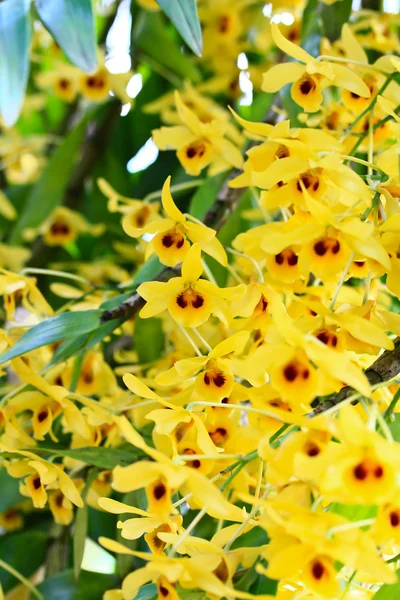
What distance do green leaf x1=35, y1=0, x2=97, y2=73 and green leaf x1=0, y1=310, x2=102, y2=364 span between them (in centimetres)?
22

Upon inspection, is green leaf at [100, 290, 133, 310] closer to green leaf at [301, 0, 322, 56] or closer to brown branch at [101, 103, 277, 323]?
brown branch at [101, 103, 277, 323]

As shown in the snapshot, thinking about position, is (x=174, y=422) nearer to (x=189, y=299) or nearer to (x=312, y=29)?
(x=189, y=299)

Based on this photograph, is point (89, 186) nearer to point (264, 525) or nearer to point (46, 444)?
point (46, 444)

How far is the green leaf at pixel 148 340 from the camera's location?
931 millimetres

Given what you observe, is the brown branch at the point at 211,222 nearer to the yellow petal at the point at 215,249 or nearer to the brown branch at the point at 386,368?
the yellow petal at the point at 215,249

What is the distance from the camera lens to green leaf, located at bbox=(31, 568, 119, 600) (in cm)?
87

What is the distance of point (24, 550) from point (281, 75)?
2.28ft

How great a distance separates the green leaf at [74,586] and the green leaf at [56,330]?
1.10ft

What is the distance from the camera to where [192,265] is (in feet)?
2.04

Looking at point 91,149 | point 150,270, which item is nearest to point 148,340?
point 150,270

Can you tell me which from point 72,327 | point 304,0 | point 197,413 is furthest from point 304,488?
point 304,0

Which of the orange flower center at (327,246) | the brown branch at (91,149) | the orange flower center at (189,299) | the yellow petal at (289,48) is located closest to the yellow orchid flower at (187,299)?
the orange flower center at (189,299)

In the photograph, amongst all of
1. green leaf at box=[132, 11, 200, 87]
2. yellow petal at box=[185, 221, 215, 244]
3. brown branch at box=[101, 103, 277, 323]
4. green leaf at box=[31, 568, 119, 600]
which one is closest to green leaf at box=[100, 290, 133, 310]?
brown branch at box=[101, 103, 277, 323]

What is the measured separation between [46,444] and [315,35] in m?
0.61
